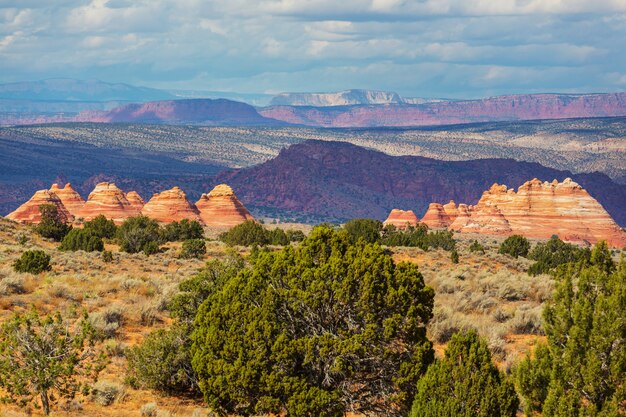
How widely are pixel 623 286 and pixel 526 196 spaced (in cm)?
9018

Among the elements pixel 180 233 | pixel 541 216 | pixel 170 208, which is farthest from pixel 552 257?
pixel 541 216

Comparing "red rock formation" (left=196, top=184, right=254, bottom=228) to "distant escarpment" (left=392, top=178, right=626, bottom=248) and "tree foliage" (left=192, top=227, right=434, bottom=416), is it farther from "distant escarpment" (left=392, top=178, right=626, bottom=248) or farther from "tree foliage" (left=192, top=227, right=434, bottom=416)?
"tree foliage" (left=192, top=227, right=434, bottom=416)

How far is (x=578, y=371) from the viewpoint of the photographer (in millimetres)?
13734

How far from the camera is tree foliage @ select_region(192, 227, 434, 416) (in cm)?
1456

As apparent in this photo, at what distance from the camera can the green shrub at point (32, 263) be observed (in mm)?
27219

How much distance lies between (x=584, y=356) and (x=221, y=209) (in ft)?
254

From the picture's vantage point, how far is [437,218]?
105375 millimetres

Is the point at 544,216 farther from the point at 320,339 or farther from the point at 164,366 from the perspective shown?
the point at 320,339

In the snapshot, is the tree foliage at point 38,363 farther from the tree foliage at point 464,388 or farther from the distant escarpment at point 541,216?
the distant escarpment at point 541,216

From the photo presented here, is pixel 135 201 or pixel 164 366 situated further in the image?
pixel 135 201

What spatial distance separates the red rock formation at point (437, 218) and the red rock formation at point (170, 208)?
29.6m

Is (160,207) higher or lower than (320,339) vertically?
lower

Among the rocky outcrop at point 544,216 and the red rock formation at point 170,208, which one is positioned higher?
the red rock formation at point 170,208

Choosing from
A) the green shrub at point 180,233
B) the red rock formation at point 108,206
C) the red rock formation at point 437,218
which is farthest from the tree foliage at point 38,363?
the red rock formation at point 437,218
